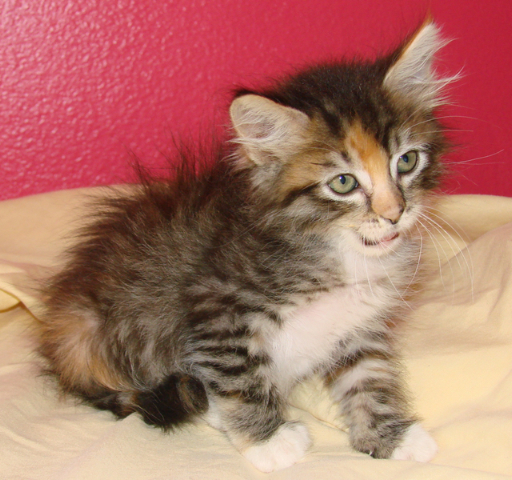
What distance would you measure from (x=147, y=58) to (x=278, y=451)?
1.84 m

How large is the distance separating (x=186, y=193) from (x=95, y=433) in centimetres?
77

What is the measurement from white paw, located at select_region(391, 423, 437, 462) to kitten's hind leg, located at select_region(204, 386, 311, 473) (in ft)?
0.81

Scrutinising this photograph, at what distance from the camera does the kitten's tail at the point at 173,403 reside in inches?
61.3

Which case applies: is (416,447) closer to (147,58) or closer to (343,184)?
(343,184)

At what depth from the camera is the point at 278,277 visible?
154 cm

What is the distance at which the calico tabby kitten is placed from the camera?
1487 mm

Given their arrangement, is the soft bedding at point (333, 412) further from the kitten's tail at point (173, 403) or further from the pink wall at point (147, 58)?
the pink wall at point (147, 58)

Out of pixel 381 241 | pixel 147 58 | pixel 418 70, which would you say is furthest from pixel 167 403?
pixel 147 58

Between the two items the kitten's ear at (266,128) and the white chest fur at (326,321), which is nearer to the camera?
the kitten's ear at (266,128)

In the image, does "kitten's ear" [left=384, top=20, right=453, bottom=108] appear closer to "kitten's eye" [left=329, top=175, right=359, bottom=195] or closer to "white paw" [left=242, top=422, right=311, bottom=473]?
"kitten's eye" [left=329, top=175, right=359, bottom=195]

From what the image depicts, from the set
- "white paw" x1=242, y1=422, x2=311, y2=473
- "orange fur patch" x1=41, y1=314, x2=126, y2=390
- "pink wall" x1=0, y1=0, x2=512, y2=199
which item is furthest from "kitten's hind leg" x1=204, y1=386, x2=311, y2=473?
"pink wall" x1=0, y1=0, x2=512, y2=199

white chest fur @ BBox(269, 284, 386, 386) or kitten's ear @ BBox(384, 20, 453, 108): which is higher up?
kitten's ear @ BBox(384, 20, 453, 108)

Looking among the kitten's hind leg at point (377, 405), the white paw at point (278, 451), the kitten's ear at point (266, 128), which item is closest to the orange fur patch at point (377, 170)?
the kitten's ear at point (266, 128)

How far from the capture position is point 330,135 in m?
1.48
